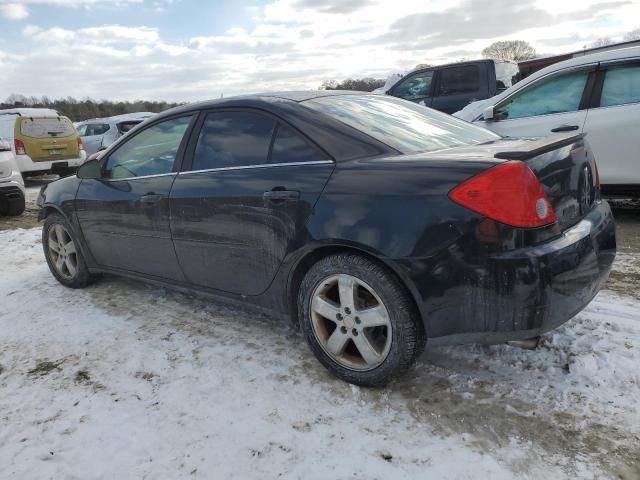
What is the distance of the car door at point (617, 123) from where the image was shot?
4988mm

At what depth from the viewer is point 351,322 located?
8.14 feet

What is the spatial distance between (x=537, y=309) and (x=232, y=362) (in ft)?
5.46

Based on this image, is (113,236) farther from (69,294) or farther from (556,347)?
(556,347)

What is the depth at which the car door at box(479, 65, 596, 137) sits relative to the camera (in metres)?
5.33

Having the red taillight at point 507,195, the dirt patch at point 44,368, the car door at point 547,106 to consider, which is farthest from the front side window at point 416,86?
the dirt patch at point 44,368

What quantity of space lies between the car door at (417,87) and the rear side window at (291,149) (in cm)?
779

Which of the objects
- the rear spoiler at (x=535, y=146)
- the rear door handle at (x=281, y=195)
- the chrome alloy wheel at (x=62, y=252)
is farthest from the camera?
the chrome alloy wheel at (x=62, y=252)

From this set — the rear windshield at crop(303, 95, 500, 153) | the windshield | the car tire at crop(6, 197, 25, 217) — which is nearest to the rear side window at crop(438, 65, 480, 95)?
the windshield

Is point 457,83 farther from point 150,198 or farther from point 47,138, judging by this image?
point 47,138

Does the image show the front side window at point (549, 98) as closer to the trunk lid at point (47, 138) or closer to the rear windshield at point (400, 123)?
the rear windshield at point (400, 123)

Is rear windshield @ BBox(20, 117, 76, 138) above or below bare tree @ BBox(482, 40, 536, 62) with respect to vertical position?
below

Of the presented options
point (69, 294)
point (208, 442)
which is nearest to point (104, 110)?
point (69, 294)

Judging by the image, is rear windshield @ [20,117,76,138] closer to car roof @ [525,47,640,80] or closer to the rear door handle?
car roof @ [525,47,640,80]

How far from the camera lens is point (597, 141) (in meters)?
5.15
